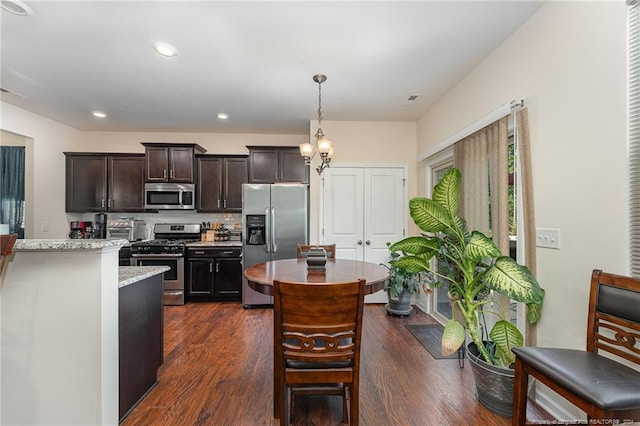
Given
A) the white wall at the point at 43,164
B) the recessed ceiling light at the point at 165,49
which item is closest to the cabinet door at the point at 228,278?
the white wall at the point at 43,164

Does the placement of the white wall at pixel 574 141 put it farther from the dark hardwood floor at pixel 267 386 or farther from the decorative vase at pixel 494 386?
the dark hardwood floor at pixel 267 386

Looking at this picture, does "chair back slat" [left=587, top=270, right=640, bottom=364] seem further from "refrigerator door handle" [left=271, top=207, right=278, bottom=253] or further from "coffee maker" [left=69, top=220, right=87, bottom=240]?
"coffee maker" [left=69, top=220, right=87, bottom=240]

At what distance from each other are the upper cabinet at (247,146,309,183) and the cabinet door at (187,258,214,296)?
1509 millimetres

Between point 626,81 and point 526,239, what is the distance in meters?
1.05

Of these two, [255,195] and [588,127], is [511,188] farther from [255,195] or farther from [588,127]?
[255,195]

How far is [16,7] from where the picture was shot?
186 cm

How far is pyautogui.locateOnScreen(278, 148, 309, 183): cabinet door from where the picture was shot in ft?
14.3

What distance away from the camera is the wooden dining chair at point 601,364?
41.8 inches

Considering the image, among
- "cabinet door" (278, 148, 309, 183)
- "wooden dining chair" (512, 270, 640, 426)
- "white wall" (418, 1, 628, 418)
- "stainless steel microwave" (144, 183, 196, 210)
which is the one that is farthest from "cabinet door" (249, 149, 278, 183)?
"wooden dining chair" (512, 270, 640, 426)

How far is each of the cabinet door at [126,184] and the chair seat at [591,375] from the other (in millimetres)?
5153

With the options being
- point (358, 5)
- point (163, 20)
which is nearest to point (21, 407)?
point (163, 20)

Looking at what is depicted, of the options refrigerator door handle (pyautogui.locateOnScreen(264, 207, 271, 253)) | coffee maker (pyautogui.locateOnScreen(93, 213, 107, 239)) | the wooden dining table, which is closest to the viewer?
the wooden dining table

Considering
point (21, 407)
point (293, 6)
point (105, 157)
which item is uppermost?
point (293, 6)

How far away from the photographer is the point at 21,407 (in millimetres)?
1509
